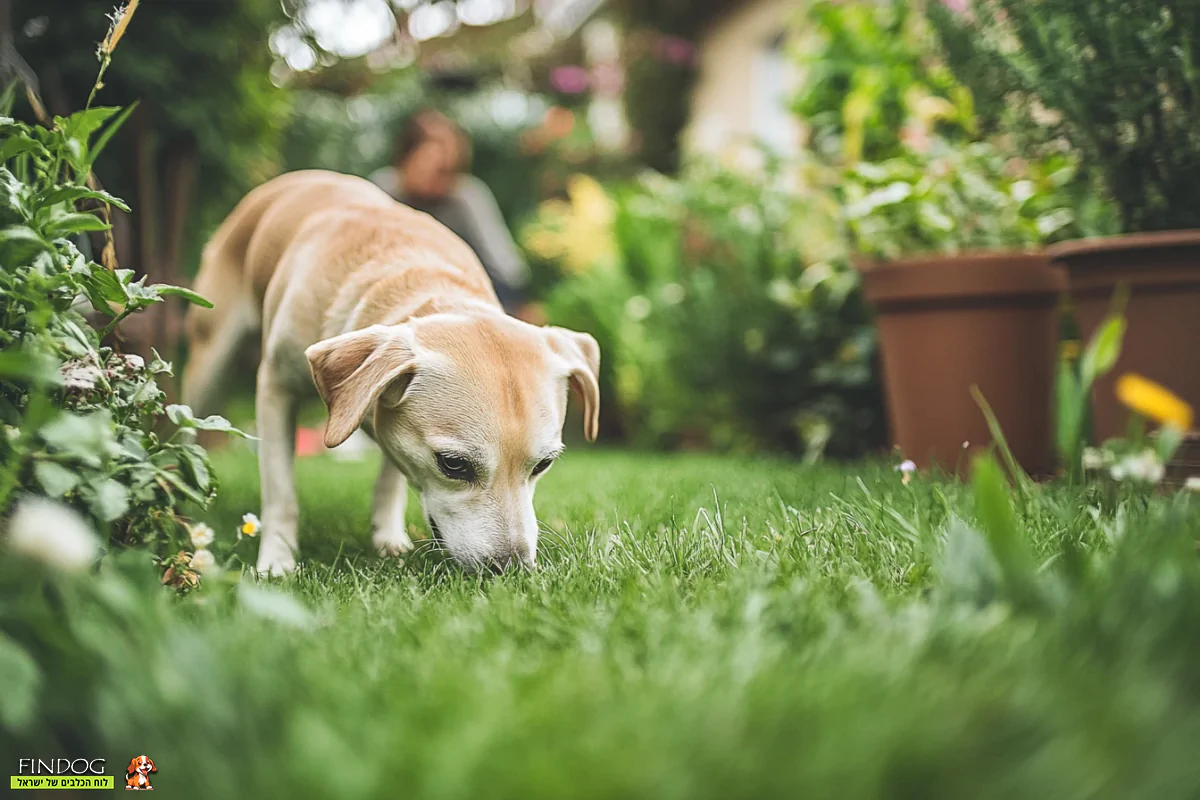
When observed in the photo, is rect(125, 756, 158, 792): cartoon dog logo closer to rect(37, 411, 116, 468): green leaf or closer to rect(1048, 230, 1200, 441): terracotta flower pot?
rect(37, 411, 116, 468): green leaf

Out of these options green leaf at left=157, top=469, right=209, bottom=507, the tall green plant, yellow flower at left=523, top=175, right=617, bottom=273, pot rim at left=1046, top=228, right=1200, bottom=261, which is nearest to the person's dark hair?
yellow flower at left=523, top=175, right=617, bottom=273

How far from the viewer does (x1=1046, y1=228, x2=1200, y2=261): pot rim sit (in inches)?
96.4

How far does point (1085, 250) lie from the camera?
2621 mm

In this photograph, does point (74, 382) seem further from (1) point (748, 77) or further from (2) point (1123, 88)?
(1) point (748, 77)

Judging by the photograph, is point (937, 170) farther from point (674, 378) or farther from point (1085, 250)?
point (674, 378)

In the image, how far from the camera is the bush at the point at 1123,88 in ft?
8.34

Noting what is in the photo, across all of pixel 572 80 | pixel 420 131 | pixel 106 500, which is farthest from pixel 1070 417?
pixel 572 80

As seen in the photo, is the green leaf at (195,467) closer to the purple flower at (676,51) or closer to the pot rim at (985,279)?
the pot rim at (985,279)

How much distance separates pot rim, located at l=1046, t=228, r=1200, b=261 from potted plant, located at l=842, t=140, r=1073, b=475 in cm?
55

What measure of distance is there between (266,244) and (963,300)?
94.8 inches

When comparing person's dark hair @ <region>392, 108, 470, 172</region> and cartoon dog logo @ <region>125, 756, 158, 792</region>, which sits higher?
person's dark hair @ <region>392, 108, 470, 172</region>

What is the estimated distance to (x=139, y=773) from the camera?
3.57 ft

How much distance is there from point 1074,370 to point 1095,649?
7.58 ft

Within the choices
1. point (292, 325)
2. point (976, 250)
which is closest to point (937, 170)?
point (976, 250)
